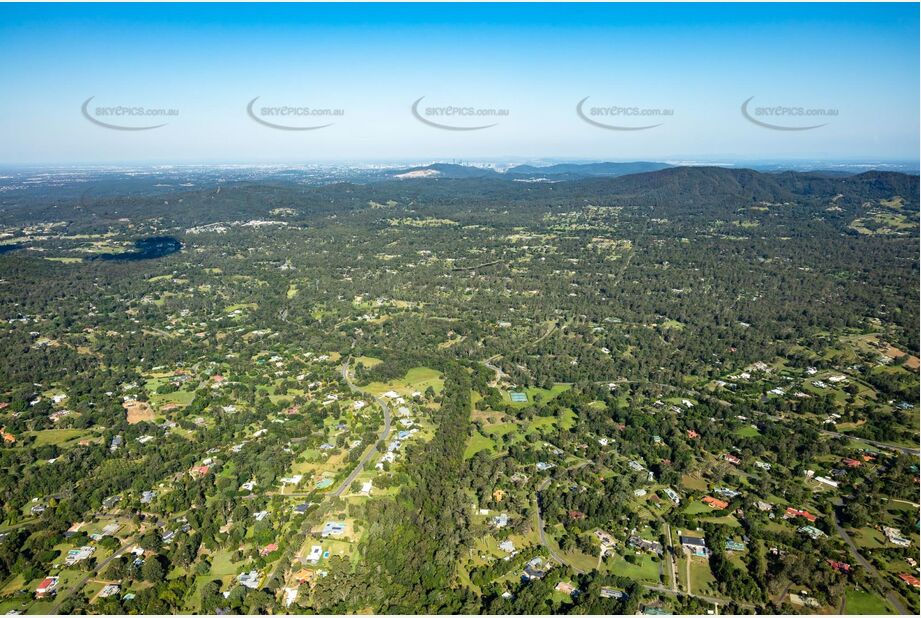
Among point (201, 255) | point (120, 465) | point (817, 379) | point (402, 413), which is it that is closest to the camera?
point (120, 465)

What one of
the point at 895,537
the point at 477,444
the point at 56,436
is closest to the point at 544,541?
the point at 477,444

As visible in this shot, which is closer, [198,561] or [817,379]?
[198,561]

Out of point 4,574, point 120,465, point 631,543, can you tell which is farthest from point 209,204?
point 631,543

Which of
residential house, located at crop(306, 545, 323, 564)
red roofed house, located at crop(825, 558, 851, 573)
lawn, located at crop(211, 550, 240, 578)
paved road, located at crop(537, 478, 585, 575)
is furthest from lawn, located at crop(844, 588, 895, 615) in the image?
lawn, located at crop(211, 550, 240, 578)

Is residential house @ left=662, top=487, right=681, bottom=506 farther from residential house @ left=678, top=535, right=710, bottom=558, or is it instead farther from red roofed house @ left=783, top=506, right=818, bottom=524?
red roofed house @ left=783, top=506, right=818, bottom=524

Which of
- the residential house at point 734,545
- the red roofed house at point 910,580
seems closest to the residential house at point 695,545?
the residential house at point 734,545

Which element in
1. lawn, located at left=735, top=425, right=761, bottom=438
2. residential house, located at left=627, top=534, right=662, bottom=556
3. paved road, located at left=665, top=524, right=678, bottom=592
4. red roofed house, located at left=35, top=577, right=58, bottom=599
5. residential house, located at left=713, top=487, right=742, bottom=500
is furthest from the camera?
lawn, located at left=735, top=425, right=761, bottom=438

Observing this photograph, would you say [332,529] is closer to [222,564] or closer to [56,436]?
[222,564]

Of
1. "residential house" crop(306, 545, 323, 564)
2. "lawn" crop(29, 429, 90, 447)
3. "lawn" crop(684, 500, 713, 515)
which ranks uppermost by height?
"residential house" crop(306, 545, 323, 564)

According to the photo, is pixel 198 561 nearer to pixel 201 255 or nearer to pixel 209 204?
pixel 201 255
